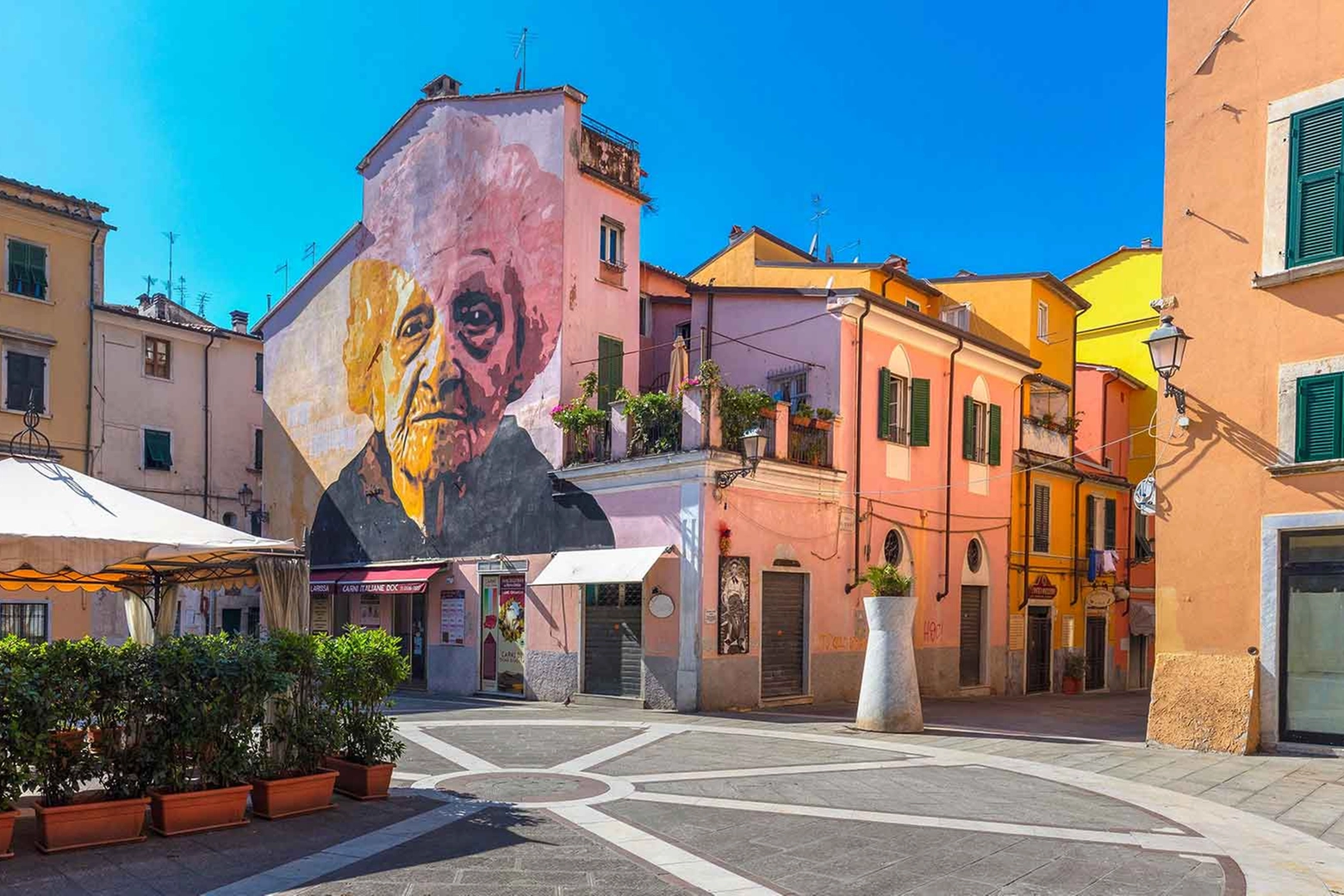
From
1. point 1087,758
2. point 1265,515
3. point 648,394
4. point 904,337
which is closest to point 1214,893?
point 1087,758

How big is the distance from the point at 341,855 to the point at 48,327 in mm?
26798

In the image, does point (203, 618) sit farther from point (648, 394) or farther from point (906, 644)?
point (906, 644)

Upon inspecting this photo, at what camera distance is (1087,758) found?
13.2 metres

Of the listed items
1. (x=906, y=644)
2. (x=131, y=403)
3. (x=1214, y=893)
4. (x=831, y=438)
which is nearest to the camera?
(x=1214, y=893)

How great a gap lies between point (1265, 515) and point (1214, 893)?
776cm

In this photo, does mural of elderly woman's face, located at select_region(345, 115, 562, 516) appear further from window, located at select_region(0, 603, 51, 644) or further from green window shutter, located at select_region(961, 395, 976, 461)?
green window shutter, located at select_region(961, 395, 976, 461)

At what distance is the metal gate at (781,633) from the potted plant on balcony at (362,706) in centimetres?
1074

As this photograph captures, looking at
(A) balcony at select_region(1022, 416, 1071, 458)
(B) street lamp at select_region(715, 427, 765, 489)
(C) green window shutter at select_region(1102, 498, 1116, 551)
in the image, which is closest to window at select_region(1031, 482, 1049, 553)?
(A) balcony at select_region(1022, 416, 1071, 458)

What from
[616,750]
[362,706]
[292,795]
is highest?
[362,706]

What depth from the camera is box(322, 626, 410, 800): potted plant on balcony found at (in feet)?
30.2

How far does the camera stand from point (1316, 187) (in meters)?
13.1

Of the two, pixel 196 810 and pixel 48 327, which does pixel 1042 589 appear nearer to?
pixel 196 810

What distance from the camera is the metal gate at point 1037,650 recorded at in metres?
27.5

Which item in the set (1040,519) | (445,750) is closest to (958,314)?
(1040,519)
